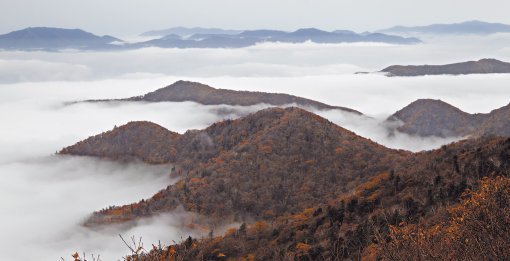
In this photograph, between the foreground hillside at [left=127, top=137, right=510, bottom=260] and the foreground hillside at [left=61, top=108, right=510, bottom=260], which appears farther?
the foreground hillside at [left=61, top=108, right=510, bottom=260]

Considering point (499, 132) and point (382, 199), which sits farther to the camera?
point (499, 132)

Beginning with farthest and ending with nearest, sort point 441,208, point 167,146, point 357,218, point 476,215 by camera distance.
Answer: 1. point 167,146
2. point 357,218
3. point 441,208
4. point 476,215

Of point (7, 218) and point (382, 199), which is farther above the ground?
point (382, 199)

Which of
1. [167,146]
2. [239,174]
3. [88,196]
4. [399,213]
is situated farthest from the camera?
[88,196]

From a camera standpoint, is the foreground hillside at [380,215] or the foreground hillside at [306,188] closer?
the foreground hillside at [380,215]

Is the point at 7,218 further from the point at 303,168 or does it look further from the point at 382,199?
the point at 382,199

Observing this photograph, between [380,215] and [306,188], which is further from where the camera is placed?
[306,188]

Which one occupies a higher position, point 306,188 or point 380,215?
point 380,215

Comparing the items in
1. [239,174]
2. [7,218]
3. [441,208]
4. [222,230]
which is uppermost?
[441,208]

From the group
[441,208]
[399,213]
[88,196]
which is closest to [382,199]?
[399,213]
